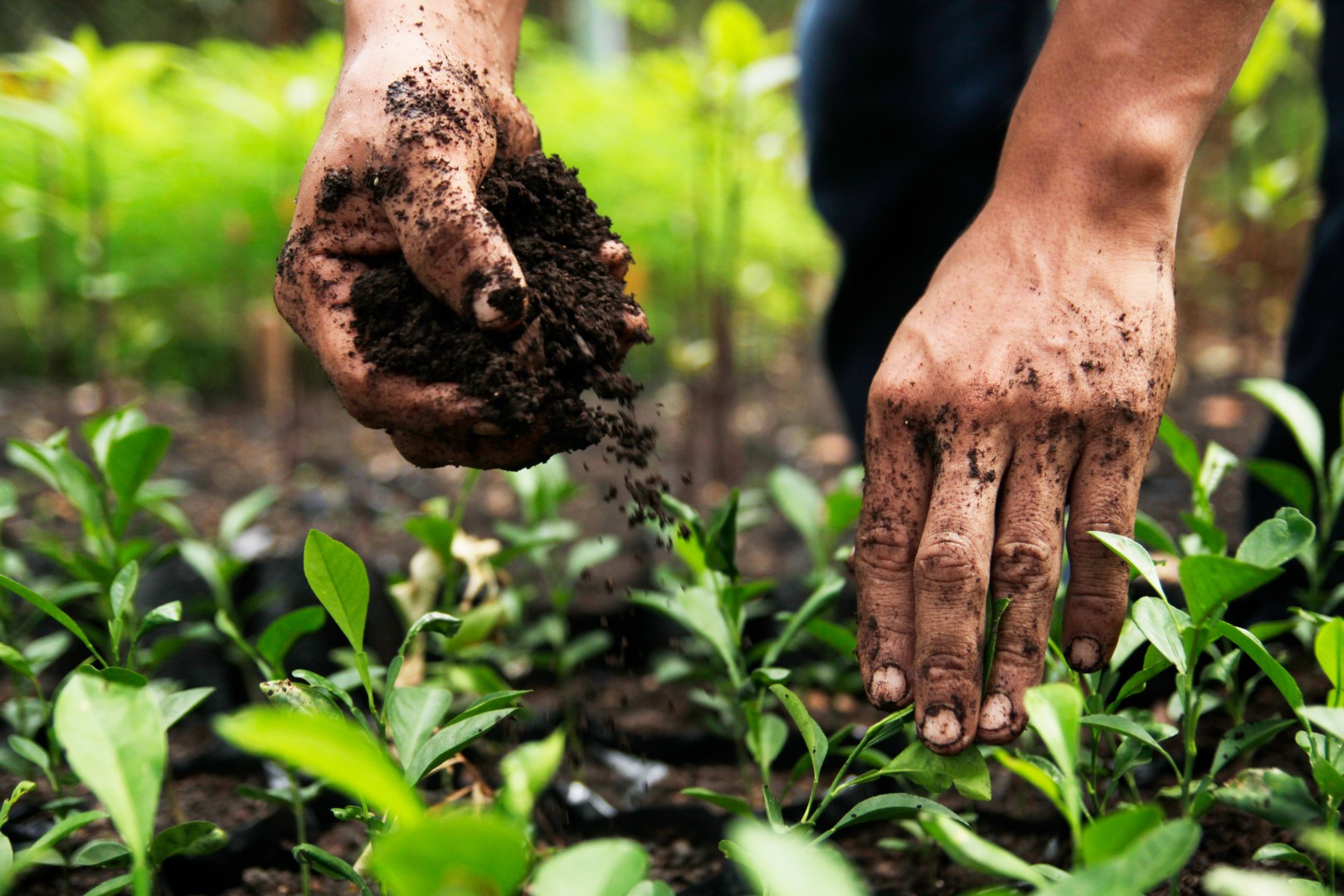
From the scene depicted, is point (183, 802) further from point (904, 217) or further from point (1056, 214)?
point (904, 217)

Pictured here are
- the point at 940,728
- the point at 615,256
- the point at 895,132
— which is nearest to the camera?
the point at 940,728

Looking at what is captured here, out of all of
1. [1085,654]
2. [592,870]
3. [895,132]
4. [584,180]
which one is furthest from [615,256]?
[584,180]

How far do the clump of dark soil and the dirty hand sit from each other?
0.05ft

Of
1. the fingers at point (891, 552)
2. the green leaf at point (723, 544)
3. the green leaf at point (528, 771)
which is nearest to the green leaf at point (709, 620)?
the green leaf at point (723, 544)

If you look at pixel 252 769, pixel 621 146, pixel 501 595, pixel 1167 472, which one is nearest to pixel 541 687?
pixel 501 595

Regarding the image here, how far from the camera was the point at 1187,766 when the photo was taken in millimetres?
766

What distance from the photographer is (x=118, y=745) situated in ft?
1.74

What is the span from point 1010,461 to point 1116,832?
39 centimetres

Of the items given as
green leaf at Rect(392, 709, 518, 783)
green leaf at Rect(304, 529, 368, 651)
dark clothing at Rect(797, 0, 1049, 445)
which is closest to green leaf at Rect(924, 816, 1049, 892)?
green leaf at Rect(392, 709, 518, 783)

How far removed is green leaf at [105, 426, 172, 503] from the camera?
40.1 inches

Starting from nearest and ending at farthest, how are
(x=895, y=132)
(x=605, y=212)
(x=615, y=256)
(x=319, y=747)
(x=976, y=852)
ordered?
(x=319, y=747)
(x=976, y=852)
(x=615, y=256)
(x=895, y=132)
(x=605, y=212)

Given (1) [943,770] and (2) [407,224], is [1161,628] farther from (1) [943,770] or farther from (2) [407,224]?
(2) [407,224]

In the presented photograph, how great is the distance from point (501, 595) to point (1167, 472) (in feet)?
6.18

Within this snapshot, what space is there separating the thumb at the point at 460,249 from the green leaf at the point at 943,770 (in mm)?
499
